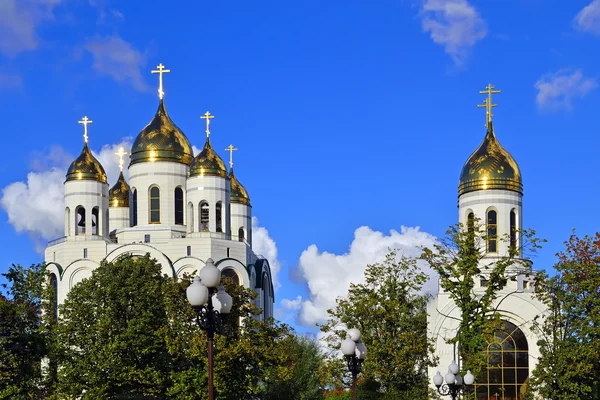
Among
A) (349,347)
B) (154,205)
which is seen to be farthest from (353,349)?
(154,205)

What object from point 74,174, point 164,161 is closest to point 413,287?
point 164,161

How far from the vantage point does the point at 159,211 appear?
44.9 m

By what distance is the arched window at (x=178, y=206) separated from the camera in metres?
45.3

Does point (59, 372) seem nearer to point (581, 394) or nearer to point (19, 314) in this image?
point (19, 314)

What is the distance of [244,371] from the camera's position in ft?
108

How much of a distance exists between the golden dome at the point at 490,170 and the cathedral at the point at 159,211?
11752mm

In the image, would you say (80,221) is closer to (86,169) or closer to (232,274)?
(86,169)

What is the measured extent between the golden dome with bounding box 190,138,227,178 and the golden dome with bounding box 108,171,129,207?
701 cm

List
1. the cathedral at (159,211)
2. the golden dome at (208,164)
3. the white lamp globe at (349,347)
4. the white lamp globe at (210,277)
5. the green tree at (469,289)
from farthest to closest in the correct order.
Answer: the golden dome at (208,164) < the cathedral at (159,211) < the green tree at (469,289) < the white lamp globe at (349,347) < the white lamp globe at (210,277)

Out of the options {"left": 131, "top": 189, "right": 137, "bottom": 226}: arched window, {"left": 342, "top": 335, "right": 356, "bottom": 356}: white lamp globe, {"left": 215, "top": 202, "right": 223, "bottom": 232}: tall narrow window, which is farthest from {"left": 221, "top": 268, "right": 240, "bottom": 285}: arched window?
{"left": 342, "top": 335, "right": 356, "bottom": 356}: white lamp globe

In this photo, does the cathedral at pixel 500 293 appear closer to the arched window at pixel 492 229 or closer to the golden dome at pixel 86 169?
the arched window at pixel 492 229

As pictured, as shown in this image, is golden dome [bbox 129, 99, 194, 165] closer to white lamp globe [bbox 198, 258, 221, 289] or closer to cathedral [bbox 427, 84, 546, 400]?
cathedral [bbox 427, 84, 546, 400]

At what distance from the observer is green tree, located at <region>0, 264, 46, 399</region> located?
1166 inches

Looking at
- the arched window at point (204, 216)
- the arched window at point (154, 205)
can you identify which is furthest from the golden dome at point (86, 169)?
the arched window at point (204, 216)
